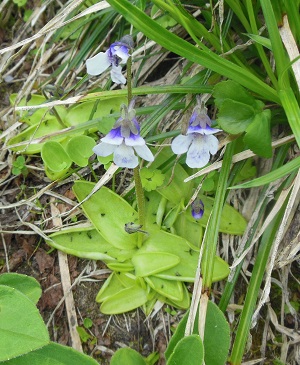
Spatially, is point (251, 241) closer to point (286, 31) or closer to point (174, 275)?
point (174, 275)

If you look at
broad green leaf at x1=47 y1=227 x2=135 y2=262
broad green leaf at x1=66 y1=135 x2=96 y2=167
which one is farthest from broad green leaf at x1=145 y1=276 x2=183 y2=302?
broad green leaf at x1=66 y1=135 x2=96 y2=167

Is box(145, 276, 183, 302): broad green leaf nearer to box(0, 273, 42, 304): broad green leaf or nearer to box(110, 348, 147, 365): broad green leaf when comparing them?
box(110, 348, 147, 365): broad green leaf

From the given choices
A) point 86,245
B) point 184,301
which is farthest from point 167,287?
point 86,245

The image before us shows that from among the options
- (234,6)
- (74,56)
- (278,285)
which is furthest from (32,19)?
(278,285)

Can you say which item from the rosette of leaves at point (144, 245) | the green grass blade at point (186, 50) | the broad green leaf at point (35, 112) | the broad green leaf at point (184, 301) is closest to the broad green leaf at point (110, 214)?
the rosette of leaves at point (144, 245)

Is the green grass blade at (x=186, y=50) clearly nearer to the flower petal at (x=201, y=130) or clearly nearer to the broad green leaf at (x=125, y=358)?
the flower petal at (x=201, y=130)

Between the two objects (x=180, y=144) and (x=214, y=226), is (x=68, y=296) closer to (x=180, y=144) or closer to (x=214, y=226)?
(x=214, y=226)
